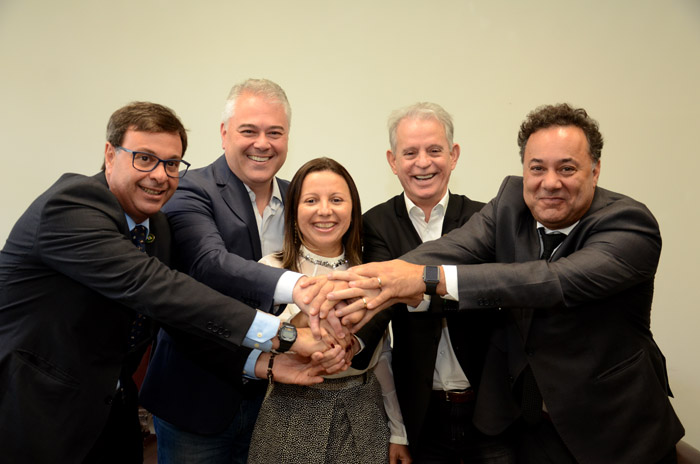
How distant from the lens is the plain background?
128 inches

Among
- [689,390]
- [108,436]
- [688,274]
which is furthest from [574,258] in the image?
[689,390]

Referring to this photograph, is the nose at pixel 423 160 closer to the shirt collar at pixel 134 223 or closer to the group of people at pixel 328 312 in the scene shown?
the group of people at pixel 328 312

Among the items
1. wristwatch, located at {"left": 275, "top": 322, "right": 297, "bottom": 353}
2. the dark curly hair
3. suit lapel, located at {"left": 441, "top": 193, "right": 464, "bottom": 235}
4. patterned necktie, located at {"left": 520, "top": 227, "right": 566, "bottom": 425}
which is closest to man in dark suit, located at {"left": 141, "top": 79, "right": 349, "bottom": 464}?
wristwatch, located at {"left": 275, "top": 322, "right": 297, "bottom": 353}

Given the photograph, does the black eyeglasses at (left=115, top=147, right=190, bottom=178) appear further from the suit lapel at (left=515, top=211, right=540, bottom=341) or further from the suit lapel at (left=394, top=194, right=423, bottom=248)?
the suit lapel at (left=515, top=211, right=540, bottom=341)

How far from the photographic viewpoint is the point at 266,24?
3.43m

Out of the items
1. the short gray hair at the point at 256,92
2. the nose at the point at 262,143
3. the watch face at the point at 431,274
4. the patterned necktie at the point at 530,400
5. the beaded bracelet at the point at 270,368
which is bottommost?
the patterned necktie at the point at 530,400

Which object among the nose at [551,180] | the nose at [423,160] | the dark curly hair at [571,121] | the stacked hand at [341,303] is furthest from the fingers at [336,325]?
the dark curly hair at [571,121]

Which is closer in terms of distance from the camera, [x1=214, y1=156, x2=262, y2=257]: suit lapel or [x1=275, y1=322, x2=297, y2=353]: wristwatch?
[x1=275, y1=322, x2=297, y2=353]: wristwatch

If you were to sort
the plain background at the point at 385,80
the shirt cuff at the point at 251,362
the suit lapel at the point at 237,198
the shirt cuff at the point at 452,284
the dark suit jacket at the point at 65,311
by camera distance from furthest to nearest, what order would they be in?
the plain background at the point at 385,80
the suit lapel at the point at 237,198
the shirt cuff at the point at 251,362
the shirt cuff at the point at 452,284
the dark suit jacket at the point at 65,311

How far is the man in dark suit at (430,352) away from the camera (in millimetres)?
1872

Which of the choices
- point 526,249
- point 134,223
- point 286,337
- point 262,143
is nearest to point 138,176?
point 134,223

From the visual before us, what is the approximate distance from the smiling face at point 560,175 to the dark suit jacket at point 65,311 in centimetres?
131

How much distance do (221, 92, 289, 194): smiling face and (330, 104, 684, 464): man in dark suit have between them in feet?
2.19

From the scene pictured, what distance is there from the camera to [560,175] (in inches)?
67.4
